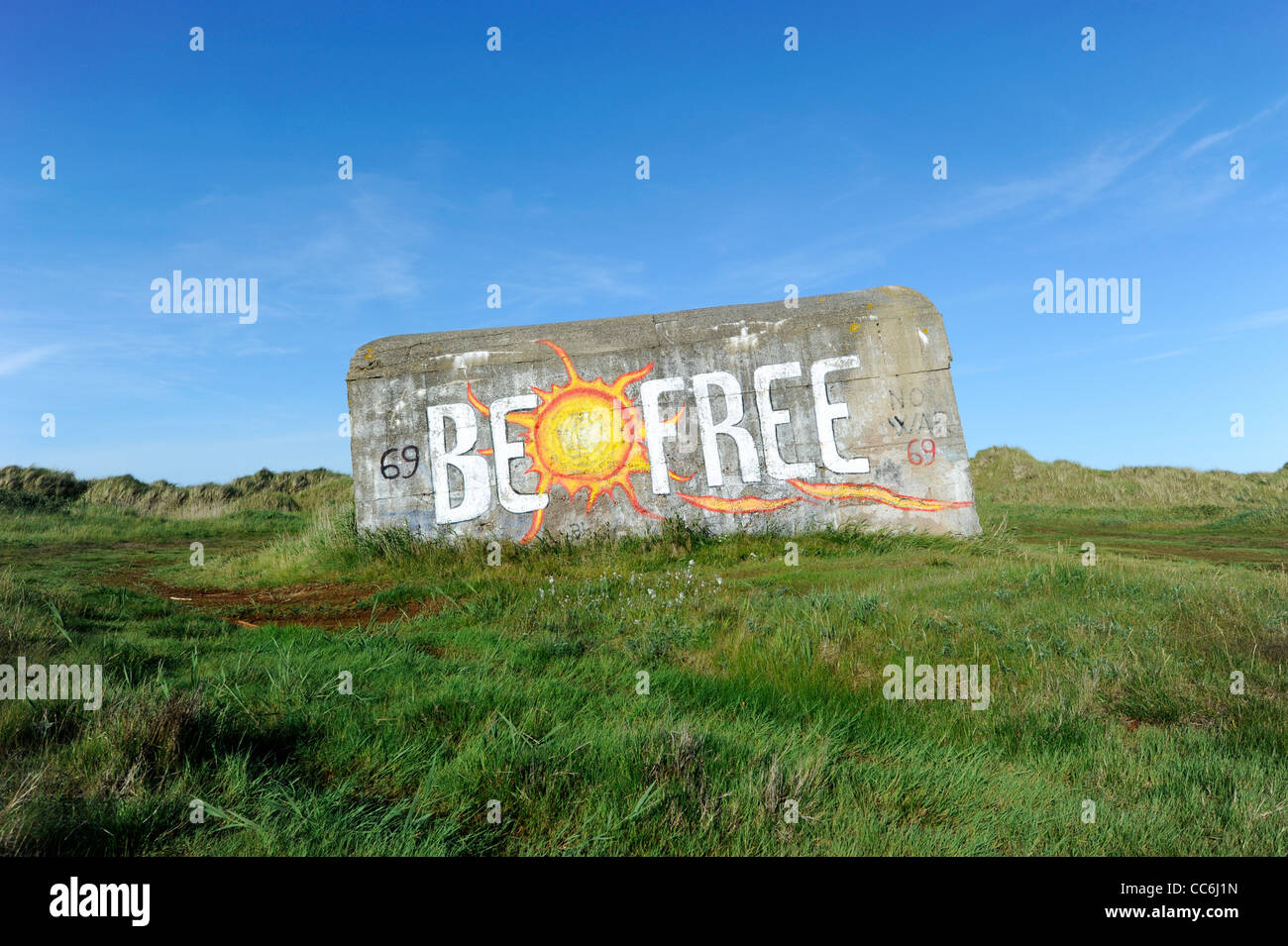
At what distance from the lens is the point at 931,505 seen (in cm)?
1258

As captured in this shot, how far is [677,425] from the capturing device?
42.9 ft

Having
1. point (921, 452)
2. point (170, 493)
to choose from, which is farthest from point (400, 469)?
point (170, 493)

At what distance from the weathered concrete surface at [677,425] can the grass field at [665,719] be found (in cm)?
306

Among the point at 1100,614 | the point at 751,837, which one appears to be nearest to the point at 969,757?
the point at 751,837

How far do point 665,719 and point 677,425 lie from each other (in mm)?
9310

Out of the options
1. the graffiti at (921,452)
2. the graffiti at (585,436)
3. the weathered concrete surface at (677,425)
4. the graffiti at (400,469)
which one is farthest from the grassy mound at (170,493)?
the graffiti at (921,452)

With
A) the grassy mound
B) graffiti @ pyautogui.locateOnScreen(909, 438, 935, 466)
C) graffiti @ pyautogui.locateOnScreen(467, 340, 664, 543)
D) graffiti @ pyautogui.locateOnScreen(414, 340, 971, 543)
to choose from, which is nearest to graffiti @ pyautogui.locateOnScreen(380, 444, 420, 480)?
graffiti @ pyautogui.locateOnScreen(414, 340, 971, 543)

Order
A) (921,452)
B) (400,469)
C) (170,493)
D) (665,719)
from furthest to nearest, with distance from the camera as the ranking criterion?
1. (170,493)
2. (400,469)
3. (921,452)
4. (665,719)

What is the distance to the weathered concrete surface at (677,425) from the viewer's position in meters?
12.7

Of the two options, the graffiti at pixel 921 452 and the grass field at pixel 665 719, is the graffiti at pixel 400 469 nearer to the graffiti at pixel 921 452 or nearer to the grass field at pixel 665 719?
the grass field at pixel 665 719

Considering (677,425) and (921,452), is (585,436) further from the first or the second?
(921,452)
